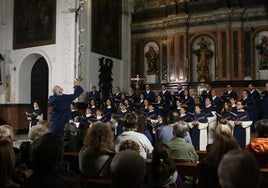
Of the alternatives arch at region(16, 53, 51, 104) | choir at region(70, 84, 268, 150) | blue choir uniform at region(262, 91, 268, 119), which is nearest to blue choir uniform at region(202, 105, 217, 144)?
choir at region(70, 84, 268, 150)

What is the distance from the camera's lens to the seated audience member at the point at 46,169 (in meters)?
2.29

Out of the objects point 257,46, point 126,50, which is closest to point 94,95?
point 126,50

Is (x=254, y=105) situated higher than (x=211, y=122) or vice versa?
(x=254, y=105)

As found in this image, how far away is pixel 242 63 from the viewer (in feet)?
53.6

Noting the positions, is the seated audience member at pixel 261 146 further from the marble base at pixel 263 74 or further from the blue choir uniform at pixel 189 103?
the marble base at pixel 263 74

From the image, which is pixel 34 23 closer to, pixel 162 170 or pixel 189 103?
pixel 189 103

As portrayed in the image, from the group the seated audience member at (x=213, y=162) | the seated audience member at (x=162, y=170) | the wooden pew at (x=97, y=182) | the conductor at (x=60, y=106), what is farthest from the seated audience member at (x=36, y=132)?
the conductor at (x=60, y=106)

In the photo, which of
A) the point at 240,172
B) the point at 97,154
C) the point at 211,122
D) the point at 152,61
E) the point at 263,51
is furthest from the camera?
the point at 152,61

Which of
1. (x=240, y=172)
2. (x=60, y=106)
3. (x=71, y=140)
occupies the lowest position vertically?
(x=71, y=140)

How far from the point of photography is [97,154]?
3.68m

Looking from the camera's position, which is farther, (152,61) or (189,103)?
(152,61)

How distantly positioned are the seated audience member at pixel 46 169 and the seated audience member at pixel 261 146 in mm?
2411

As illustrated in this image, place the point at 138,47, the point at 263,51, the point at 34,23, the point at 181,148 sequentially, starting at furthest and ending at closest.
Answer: the point at 138,47, the point at 263,51, the point at 34,23, the point at 181,148

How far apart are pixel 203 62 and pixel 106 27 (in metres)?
5.50
